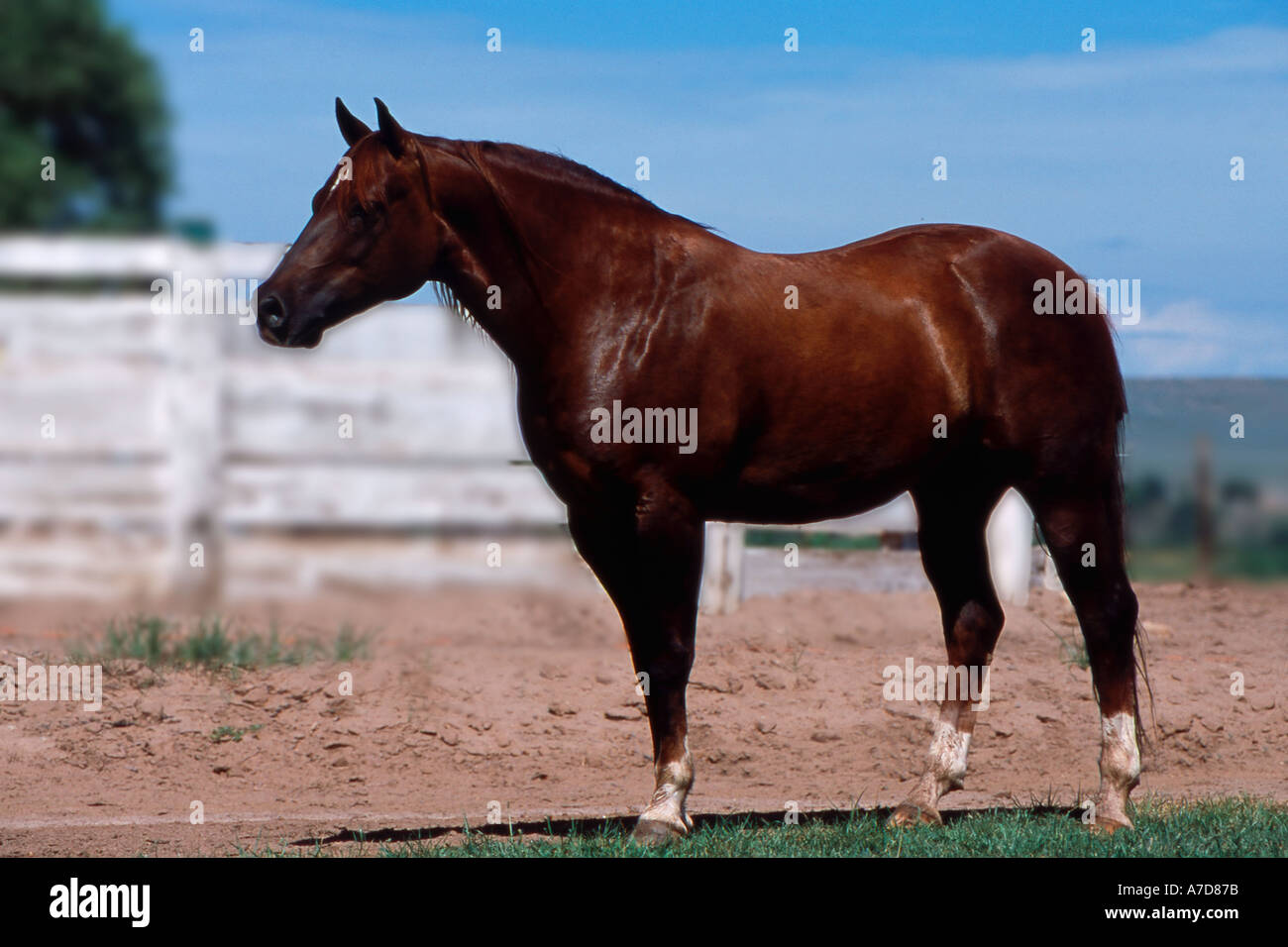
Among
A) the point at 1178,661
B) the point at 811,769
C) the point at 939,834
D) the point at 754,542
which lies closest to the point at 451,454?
the point at 754,542

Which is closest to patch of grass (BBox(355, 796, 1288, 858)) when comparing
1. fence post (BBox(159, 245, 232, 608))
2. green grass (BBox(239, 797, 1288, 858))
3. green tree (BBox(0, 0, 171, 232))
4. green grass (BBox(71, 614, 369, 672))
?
green grass (BBox(239, 797, 1288, 858))

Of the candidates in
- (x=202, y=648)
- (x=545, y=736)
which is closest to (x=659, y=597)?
(x=545, y=736)

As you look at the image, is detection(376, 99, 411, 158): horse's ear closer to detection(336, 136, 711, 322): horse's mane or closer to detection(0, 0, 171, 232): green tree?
detection(336, 136, 711, 322): horse's mane

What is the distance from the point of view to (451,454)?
9461 mm

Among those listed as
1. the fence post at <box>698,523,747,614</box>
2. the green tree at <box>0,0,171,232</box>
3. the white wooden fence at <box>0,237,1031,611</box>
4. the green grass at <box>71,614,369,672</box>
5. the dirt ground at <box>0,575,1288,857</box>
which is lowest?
the dirt ground at <box>0,575,1288,857</box>

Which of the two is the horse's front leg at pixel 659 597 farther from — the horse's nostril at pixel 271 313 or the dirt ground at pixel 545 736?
the horse's nostril at pixel 271 313

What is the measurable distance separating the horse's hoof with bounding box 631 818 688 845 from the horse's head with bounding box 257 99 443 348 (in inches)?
74.0

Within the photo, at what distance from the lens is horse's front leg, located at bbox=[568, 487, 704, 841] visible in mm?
4535

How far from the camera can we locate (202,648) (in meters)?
7.59

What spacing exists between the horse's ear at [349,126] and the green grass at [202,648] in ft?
11.6

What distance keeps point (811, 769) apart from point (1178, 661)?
257 cm

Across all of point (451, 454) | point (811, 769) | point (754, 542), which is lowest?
point (811, 769)

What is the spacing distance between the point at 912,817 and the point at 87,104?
852 inches

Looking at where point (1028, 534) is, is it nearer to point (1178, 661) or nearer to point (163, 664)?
point (1178, 661)
